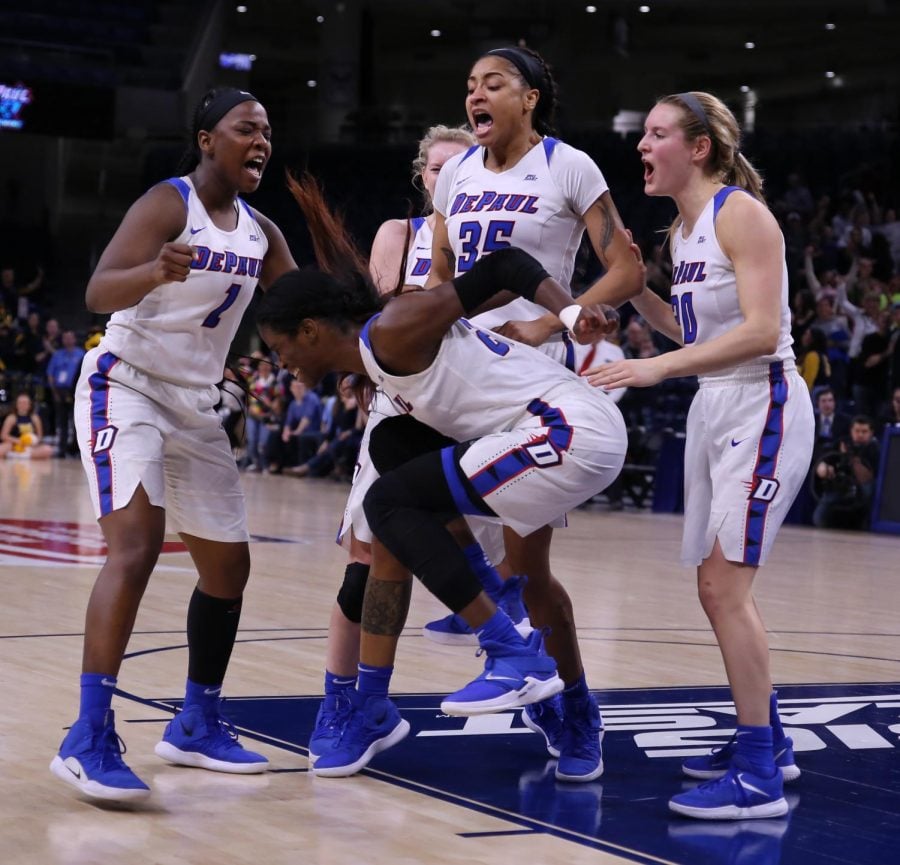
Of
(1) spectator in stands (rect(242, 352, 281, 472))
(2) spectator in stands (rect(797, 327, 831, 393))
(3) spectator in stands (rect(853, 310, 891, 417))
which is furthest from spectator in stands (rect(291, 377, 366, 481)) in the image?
(3) spectator in stands (rect(853, 310, 891, 417))

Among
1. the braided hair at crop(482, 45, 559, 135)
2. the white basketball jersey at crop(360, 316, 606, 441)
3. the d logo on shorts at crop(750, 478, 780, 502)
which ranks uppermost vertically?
the braided hair at crop(482, 45, 559, 135)

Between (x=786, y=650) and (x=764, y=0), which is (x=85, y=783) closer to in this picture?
(x=786, y=650)

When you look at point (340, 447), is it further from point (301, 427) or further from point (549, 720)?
point (549, 720)

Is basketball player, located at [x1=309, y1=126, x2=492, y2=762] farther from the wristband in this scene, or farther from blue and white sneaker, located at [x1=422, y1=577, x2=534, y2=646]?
the wristband

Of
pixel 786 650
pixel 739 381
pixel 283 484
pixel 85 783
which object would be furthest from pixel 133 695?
pixel 283 484

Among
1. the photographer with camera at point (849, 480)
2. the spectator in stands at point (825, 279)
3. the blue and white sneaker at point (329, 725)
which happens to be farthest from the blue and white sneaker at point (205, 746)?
the spectator in stands at point (825, 279)

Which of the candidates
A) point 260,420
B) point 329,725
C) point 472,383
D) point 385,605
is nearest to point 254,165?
point 472,383

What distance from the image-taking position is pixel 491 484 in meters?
3.60

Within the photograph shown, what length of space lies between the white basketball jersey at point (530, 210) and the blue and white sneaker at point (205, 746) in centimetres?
138

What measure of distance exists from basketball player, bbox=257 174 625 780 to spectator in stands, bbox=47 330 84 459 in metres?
16.2

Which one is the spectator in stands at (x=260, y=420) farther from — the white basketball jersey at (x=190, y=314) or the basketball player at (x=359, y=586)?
the white basketball jersey at (x=190, y=314)

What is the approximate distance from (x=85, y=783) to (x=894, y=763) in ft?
7.49

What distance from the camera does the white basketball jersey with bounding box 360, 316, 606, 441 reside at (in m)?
3.66

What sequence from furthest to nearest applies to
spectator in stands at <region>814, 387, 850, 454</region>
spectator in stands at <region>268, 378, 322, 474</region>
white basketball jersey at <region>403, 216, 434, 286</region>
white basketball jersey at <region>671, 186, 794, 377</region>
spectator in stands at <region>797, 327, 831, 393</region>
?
spectator in stands at <region>268, 378, 322, 474</region>
spectator in stands at <region>797, 327, 831, 393</region>
spectator in stands at <region>814, 387, 850, 454</region>
white basketball jersey at <region>403, 216, 434, 286</region>
white basketball jersey at <region>671, 186, 794, 377</region>
